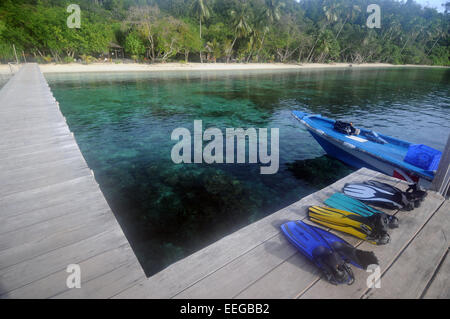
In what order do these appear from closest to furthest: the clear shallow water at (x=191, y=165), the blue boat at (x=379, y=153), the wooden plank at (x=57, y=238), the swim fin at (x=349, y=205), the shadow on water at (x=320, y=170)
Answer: the wooden plank at (x=57, y=238) → the swim fin at (x=349, y=205) → the clear shallow water at (x=191, y=165) → the blue boat at (x=379, y=153) → the shadow on water at (x=320, y=170)


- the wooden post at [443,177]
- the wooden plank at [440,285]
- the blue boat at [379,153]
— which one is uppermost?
the wooden post at [443,177]

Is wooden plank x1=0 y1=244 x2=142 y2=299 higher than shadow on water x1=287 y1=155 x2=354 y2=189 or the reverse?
higher

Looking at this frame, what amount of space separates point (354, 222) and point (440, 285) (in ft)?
2.91

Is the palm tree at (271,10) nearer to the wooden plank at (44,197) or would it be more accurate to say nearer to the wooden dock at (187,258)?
the wooden dock at (187,258)

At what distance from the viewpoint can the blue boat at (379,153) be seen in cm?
525

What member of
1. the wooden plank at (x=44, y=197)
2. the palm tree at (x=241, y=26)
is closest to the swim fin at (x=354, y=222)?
the wooden plank at (x=44, y=197)

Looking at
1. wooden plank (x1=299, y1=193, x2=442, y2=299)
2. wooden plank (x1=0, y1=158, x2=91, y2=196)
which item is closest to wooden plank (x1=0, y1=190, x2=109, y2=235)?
wooden plank (x1=0, y1=158, x2=91, y2=196)

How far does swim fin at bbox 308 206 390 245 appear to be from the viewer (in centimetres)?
256

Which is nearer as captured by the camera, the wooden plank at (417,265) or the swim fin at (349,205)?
the wooden plank at (417,265)

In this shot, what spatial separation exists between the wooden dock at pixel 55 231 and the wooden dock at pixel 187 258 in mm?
11

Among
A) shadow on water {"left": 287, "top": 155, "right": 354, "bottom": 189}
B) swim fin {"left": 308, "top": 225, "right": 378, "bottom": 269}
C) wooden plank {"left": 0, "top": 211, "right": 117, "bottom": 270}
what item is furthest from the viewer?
shadow on water {"left": 287, "top": 155, "right": 354, "bottom": 189}

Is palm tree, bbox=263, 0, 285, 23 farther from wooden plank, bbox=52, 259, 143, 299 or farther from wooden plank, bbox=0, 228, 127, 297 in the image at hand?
wooden plank, bbox=52, 259, 143, 299

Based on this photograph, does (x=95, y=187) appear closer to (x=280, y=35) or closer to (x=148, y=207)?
(x=148, y=207)

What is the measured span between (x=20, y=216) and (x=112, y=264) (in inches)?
70.2
